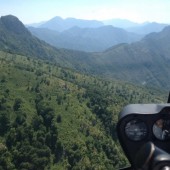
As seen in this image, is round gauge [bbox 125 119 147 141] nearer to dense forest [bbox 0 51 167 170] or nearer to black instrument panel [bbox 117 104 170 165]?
black instrument panel [bbox 117 104 170 165]

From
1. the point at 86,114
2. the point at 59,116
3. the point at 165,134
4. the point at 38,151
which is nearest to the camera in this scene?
the point at 165,134

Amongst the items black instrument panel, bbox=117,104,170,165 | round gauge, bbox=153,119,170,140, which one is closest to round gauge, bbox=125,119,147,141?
black instrument panel, bbox=117,104,170,165

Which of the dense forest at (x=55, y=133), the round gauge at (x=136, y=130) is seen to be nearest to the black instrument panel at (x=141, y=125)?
the round gauge at (x=136, y=130)

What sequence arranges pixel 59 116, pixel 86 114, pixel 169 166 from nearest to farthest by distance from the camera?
pixel 169 166 < pixel 59 116 < pixel 86 114

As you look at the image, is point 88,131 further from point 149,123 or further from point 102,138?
point 149,123

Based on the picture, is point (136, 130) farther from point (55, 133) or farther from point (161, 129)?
point (55, 133)

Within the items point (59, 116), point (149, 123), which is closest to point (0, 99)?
point (59, 116)

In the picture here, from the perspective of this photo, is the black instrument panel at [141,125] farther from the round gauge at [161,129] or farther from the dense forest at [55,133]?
the dense forest at [55,133]

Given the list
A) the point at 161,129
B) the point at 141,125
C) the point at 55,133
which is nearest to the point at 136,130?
the point at 141,125
